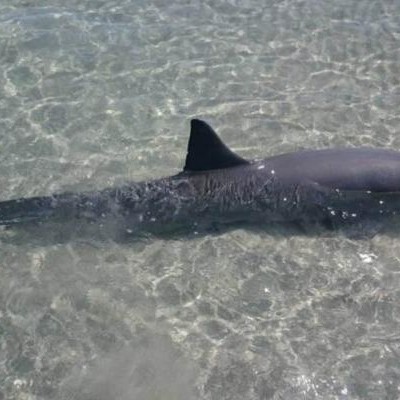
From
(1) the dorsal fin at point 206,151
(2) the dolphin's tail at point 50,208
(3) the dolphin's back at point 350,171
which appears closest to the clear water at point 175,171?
(2) the dolphin's tail at point 50,208

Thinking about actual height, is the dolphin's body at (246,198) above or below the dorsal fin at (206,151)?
below

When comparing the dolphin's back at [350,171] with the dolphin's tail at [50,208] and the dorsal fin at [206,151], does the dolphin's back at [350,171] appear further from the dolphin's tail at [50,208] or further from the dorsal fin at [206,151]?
the dolphin's tail at [50,208]

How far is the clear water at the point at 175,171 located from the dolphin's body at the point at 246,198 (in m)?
0.33

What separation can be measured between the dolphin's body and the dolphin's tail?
0.01 metres

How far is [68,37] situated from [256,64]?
3.99 metres

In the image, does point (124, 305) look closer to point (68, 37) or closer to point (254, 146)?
point (254, 146)

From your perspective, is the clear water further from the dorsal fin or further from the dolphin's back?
the dorsal fin

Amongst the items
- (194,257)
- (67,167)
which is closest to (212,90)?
(67,167)

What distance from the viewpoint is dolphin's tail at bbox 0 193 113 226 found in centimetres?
820

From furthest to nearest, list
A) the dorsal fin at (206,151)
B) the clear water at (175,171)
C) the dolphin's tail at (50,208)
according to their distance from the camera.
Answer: the dolphin's tail at (50,208) < the dorsal fin at (206,151) < the clear water at (175,171)

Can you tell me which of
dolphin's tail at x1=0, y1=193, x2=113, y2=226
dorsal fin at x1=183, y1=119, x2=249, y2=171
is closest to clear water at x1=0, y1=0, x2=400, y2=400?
dolphin's tail at x1=0, y1=193, x2=113, y2=226

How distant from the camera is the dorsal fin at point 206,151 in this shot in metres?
7.91

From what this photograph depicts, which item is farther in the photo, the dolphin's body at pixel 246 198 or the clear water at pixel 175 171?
the dolphin's body at pixel 246 198

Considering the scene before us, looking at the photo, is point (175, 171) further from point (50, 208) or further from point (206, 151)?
point (50, 208)
